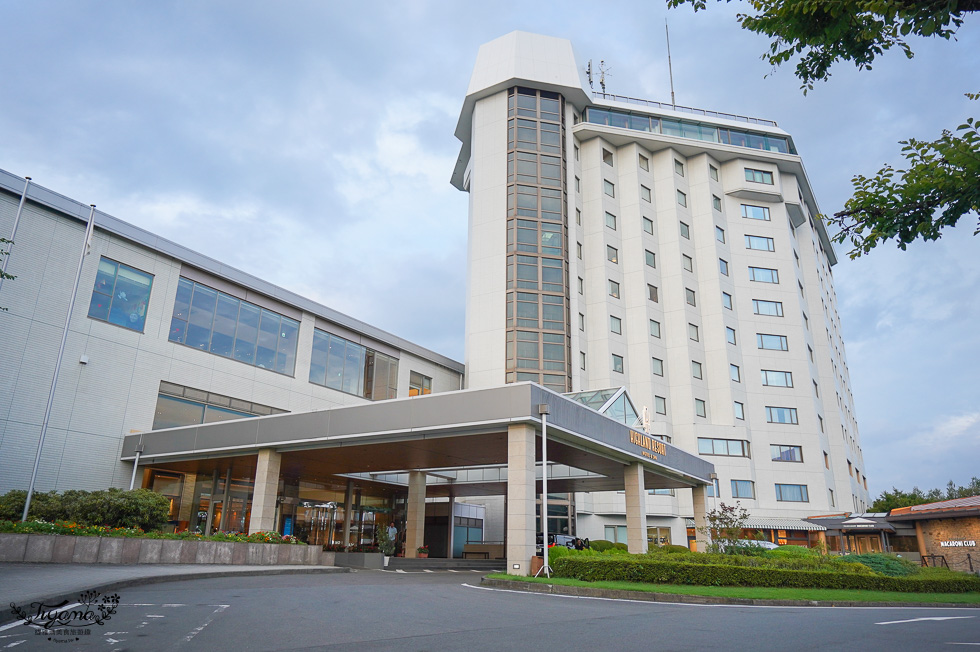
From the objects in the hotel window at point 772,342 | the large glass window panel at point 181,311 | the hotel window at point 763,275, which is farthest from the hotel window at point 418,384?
the hotel window at point 763,275

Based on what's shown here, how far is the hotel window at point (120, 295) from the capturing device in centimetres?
2534

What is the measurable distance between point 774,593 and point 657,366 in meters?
32.9

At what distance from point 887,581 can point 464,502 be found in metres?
25.0

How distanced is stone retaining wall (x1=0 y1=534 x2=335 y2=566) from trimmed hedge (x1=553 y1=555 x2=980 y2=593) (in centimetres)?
905

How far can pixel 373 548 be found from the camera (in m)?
33.4

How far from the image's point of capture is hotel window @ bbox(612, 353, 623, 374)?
1785 inches

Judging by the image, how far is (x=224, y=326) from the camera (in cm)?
2994

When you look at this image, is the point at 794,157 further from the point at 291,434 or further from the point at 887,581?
the point at 291,434

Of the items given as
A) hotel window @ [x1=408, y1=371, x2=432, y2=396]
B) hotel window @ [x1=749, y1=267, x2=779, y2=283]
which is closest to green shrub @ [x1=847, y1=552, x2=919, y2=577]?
hotel window @ [x1=408, y1=371, x2=432, y2=396]

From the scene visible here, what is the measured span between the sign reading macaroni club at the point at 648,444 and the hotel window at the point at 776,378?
2725 cm

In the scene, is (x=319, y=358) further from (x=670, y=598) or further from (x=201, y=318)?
(x=670, y=598)

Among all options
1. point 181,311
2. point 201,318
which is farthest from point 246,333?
point 181,311

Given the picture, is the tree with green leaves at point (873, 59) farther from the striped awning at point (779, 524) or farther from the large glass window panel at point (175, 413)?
the striped awning at point (779, 524)

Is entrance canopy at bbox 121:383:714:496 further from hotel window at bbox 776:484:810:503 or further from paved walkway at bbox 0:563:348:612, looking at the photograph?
hotel window at bbox 776:484:810:503
